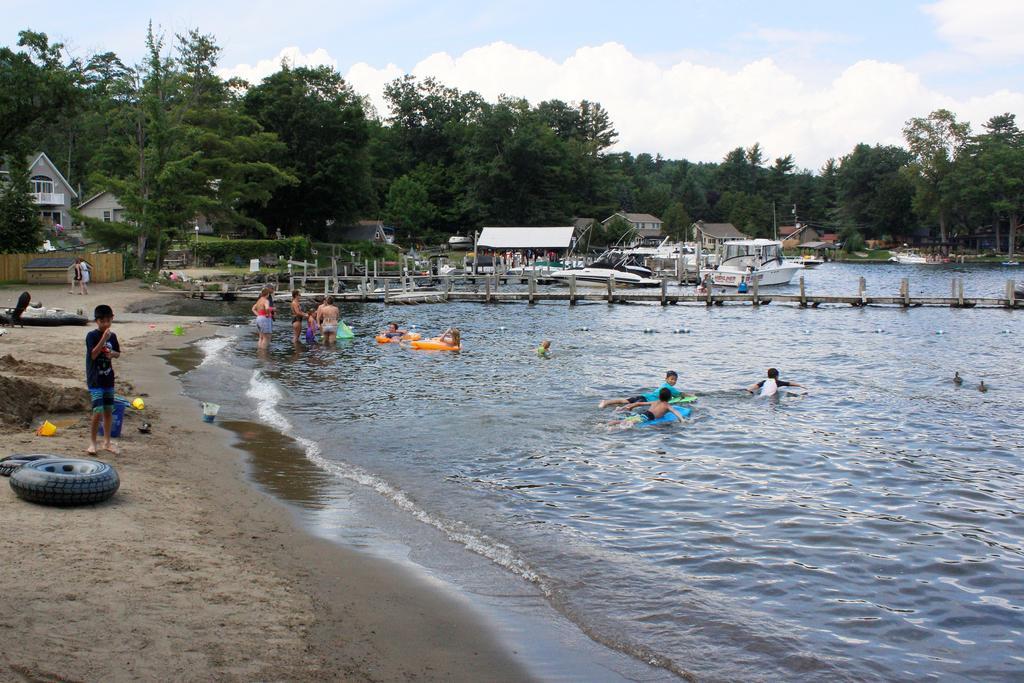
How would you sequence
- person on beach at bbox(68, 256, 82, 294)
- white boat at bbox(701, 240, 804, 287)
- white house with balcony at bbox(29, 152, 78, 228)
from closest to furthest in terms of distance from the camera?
1. person on beach at bbox(68, 256, 82, 294)
2. white boat at bbox(701, 240, 804, 287)
3. white house with balcony at bbox(29, 152, 78, 228)

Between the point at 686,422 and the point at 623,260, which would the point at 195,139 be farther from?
the point at 686,422

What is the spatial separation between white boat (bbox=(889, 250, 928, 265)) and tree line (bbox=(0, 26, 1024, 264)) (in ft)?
16.9

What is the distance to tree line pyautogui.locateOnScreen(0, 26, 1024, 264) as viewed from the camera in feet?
167

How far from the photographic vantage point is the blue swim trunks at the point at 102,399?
11470mm

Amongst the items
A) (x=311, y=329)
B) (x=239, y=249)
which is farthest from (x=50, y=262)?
(x=239, y=249)

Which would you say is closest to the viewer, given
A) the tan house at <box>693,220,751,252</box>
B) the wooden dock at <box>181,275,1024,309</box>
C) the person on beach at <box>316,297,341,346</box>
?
the person on beach at <box>316,297,341,346</box>

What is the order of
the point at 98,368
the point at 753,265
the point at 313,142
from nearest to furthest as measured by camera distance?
the point at 98,368
the point at 753,265
the point at 313,142

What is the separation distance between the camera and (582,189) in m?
119

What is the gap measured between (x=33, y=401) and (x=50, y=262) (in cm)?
3286

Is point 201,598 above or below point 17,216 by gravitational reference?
below

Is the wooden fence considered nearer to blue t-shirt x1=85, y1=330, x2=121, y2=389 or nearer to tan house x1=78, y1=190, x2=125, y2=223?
tan house x1=78, y1=190, x2=125, y2=223

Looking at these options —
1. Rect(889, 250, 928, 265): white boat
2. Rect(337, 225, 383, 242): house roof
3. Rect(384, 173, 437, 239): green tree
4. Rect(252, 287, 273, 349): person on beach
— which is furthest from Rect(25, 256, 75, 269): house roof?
Rect(889, 250, 928, 265): white boat

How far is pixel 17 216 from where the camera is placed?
4500cm

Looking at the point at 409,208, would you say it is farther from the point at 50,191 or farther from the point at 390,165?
the point at 50,191
